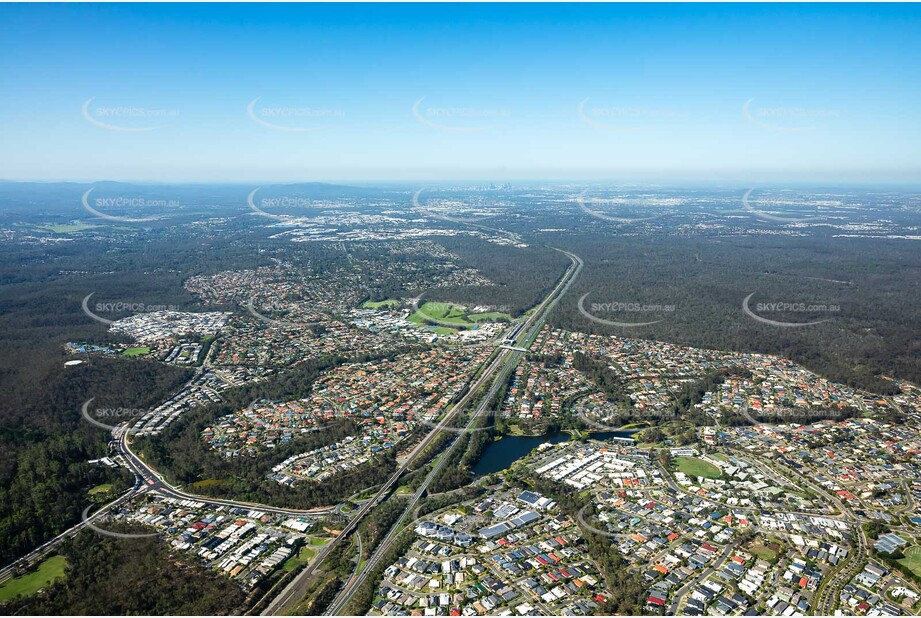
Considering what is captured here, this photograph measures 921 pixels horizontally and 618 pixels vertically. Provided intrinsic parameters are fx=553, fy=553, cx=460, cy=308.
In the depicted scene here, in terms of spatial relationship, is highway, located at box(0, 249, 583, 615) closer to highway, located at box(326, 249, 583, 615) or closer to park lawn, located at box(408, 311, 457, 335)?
highway, located at box(326, 249, 583, 615)

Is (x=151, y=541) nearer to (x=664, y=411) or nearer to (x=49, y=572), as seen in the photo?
(x=49, y=572)

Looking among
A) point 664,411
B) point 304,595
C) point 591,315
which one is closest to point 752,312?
point 591,315

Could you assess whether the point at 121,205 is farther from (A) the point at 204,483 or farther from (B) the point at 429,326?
(A) the point at 204,483

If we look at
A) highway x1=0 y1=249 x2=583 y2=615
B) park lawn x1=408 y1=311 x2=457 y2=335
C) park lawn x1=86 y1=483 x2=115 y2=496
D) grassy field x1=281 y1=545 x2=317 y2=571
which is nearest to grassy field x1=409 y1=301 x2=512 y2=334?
park lawn x1=408 y1=311 x2=457 y2=335

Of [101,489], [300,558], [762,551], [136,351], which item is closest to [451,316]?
[136,351]

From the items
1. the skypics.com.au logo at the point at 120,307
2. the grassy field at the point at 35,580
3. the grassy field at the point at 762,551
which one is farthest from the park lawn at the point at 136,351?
the grassy field at the point at 762,551
